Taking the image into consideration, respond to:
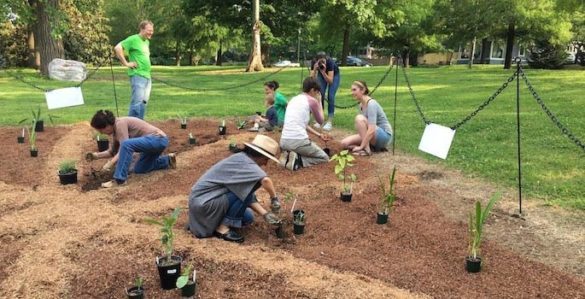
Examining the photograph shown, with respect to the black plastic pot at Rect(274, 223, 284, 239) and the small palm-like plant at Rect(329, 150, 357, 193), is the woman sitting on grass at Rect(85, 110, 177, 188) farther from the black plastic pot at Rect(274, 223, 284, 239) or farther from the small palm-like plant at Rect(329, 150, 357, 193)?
the black plastic pot at Rect(274, 223, 284, 239)

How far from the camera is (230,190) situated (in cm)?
442

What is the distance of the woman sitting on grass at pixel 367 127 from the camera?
7672 millimetres

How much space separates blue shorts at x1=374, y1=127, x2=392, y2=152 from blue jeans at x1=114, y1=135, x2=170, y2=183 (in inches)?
127

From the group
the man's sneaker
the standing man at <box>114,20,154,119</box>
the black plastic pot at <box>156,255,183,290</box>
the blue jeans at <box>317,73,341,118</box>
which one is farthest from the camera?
the blue jeans at <box>317,73,341,118</box>

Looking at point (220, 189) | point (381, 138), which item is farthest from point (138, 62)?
point (220, 189)

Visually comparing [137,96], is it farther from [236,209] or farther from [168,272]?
[168,272]

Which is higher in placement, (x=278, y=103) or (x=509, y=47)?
(x=509, y=47)

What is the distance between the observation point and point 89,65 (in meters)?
32.8

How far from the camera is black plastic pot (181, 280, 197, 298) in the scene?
3.48m

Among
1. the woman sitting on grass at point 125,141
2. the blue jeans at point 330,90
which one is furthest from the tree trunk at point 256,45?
the woman sitting on grass at point 125,141

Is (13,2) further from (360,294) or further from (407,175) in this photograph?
(360,294)

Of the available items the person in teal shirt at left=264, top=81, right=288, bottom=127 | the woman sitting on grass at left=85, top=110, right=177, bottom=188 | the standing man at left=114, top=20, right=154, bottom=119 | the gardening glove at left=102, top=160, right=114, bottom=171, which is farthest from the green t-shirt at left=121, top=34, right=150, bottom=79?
the gardening glove at left=102, top=160, right=114, bottom=171

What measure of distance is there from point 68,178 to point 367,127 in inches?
167

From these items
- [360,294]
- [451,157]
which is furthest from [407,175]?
[360,294]
